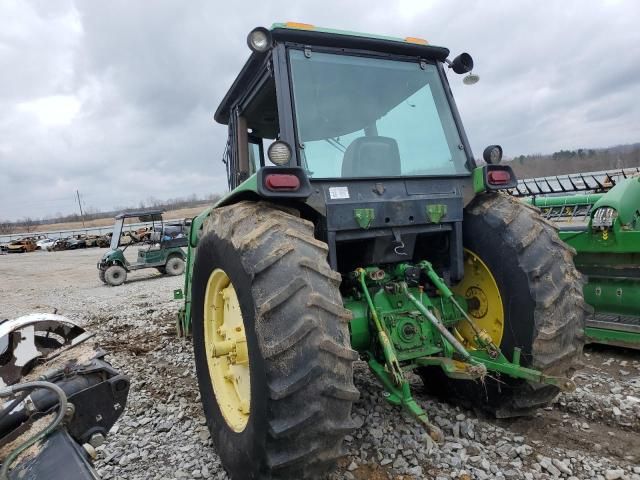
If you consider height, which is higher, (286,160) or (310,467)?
(286,160)

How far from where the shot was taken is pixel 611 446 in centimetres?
264

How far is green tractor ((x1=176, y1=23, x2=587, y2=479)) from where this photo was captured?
6.40 feet

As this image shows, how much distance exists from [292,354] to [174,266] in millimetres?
13015

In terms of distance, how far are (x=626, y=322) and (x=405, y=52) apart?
3.05m

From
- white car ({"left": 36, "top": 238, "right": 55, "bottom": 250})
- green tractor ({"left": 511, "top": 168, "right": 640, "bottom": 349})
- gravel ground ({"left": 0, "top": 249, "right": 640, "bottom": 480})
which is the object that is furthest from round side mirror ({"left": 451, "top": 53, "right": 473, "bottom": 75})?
white car ({"left": 36, "top": 238, "right": 55, "bottom": 250})

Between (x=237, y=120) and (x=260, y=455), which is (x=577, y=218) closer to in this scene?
(x=237, y=120)

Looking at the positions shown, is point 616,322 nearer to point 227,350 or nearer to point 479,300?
point 479,300

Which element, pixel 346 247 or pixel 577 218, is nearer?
pixel 346 247

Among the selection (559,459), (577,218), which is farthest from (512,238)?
(577,218)

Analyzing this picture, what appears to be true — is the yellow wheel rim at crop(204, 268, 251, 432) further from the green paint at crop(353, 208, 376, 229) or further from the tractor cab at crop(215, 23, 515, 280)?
the green paint at crop(353, 208, 376, 229)

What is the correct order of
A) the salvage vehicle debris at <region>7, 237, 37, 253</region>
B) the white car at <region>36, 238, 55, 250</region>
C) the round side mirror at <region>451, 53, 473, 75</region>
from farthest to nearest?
1. the salvage vehicle debris at <region>7, 237, 37, 253</region>
2. the white car at <region>36, 238, 55, 250</region>
3. the round side mirror at <region>451, 53, 473, 75</region>

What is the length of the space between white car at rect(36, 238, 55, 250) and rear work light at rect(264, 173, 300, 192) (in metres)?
40.1

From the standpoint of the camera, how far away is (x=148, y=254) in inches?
539

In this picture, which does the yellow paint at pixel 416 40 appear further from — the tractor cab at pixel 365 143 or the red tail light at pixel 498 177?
the red tail light at pixel 498 177
